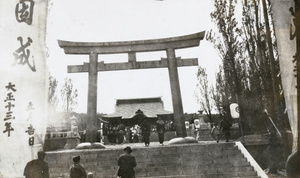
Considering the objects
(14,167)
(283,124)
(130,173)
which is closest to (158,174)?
(130,173)

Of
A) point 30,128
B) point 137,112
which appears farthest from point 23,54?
point 137,112

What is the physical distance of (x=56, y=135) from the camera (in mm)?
14859

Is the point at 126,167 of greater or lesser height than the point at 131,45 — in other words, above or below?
below

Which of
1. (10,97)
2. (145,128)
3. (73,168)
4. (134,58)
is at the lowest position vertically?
(73,168)

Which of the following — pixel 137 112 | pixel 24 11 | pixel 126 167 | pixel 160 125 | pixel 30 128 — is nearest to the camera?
pixel 30 128

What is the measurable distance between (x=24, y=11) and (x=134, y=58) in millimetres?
6899

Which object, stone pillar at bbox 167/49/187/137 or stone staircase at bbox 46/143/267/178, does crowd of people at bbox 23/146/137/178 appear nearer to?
stone staircase at bbox 46/143/267/178

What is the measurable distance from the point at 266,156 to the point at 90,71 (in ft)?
29.1

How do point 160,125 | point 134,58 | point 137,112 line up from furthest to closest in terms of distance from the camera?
point 137,112 → point 160,125 → point 134,58

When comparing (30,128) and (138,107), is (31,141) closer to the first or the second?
(30,128)

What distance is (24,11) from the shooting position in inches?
198

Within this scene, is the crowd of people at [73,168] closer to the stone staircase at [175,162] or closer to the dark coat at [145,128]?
the stone staircase at [175,162]

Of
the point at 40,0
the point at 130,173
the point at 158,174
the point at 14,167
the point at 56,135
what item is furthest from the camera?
the point at 56,135

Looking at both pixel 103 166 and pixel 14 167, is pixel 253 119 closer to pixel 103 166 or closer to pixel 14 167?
pixel 103 166
